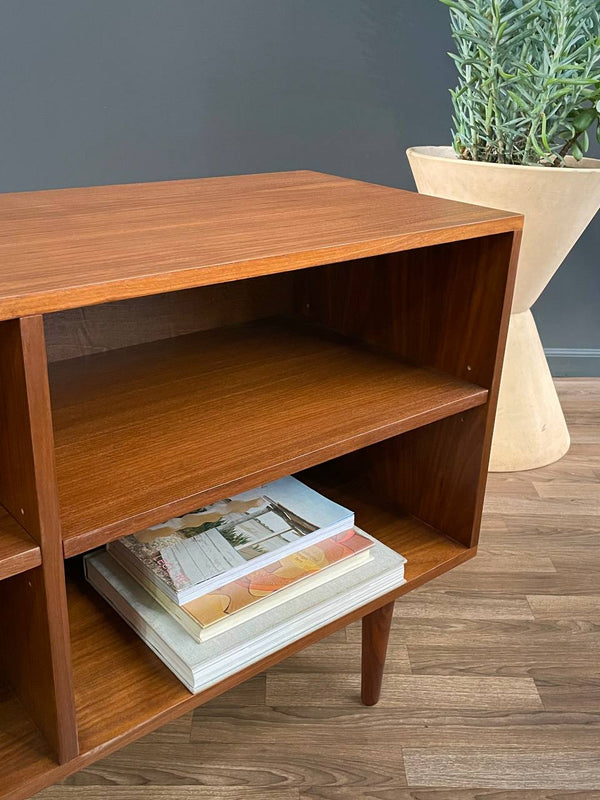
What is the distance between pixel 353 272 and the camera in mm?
1025

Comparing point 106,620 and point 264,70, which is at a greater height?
point 264,70

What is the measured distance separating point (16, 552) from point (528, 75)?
1.15 meters

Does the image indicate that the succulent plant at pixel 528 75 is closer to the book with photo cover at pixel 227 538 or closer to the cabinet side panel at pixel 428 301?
the cabinet side panel at pixel 428 301

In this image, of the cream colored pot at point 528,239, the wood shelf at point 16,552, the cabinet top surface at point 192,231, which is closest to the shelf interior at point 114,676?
the wood shelf at point 16,552

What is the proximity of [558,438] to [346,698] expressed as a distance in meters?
0.89

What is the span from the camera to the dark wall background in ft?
5.77

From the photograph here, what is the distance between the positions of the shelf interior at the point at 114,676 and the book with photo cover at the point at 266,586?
0.18ft

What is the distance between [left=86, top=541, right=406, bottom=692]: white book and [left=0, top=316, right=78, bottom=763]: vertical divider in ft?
0.41

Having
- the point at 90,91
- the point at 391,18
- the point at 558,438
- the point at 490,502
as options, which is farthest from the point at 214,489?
the point at 391,18

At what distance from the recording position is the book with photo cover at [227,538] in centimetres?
81

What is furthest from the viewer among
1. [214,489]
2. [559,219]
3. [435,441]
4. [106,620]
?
[559,219]

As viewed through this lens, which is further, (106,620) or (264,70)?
(264,70)

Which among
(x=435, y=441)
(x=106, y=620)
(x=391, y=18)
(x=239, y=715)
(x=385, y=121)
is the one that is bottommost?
(x=239, y=715)

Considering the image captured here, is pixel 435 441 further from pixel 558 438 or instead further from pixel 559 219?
pixel 558 438
